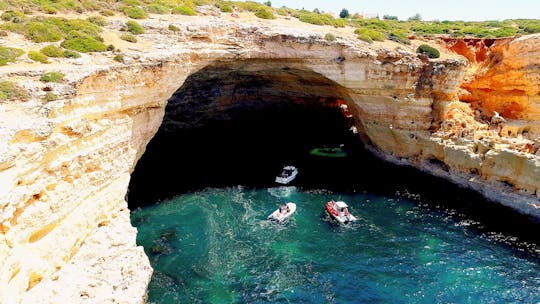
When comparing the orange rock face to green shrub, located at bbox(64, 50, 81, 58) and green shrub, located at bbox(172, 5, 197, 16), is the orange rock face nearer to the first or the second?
green shrub, located at bbox(172, 5, 197, 16)

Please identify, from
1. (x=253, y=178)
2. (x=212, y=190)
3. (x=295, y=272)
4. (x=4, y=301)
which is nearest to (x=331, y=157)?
(x=253, y=178)

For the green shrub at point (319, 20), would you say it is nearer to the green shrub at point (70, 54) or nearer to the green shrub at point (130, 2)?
the green shrub at point (130, 2)

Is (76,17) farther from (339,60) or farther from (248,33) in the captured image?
(339,60)

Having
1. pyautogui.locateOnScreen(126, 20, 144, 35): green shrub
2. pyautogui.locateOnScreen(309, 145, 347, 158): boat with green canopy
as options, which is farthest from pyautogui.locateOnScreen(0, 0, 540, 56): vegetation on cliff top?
pyautogui.locateOnScreen(309, 145, 347, 158): boat with green canopy

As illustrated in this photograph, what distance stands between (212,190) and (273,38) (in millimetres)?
13852

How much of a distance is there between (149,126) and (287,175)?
13.5 meters

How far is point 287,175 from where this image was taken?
1342 inches

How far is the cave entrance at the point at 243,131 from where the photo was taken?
34375 mm

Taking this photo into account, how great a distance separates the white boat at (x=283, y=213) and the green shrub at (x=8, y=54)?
18.6 meters

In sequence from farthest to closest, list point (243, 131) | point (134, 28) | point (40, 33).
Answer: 1. point (243, 131)
2. point (134, 28)
3. point (40, 33)

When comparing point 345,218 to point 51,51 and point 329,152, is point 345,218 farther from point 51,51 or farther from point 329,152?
point 51,51

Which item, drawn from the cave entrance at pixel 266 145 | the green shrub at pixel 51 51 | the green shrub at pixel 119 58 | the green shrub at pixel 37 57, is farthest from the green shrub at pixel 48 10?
the cave entrance at pixel 266 145

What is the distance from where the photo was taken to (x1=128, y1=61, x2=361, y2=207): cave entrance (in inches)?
1353

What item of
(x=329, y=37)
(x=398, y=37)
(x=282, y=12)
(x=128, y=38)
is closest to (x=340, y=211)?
(x=329, y=37)
